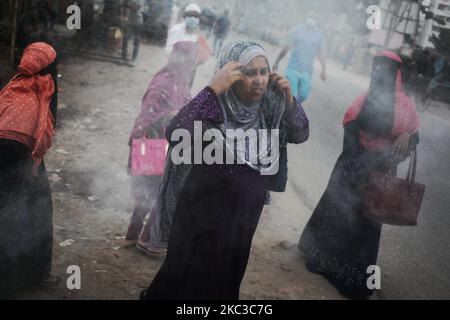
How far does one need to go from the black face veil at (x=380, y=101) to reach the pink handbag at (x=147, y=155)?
1.58 meters

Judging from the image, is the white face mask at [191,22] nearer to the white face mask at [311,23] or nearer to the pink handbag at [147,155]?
the white face mask at [311,23]

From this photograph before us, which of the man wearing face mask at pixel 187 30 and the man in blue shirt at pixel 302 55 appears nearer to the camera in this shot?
the man in blue shirt at pixel 302 55

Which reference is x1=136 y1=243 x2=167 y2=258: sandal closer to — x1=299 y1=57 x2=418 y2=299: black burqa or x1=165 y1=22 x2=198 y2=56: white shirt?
x1=299 y1=57 x2=418 y2=299: black burqa

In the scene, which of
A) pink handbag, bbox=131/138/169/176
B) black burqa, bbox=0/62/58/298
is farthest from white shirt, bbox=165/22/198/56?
black burqa, bbox=0/62/58/298

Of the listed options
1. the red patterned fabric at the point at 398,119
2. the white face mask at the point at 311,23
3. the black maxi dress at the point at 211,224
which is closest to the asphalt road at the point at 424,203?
the red patterned fabric at the point at 398,119

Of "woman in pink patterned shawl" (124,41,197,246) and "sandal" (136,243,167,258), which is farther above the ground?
"woman in pink patterned shawl" (124,41,197,246)

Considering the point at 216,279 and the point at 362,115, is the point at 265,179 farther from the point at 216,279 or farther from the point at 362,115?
the point at 362,115

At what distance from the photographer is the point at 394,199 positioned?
3240 millimetres

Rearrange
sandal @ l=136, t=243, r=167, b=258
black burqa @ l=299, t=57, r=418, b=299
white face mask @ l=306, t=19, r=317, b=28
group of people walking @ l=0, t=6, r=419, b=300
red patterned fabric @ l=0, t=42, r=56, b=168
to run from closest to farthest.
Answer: group of people walking @ l=0, t=6, r=419, b=300, red patterned fabric @ l=0, t=42, r=56, b=168, black burqa @ l=299, t=57, r=418, b=299, sandal @ l=136, t=243, r=167, b=258, white face mask @ l=306, t=19, r=317, b=28

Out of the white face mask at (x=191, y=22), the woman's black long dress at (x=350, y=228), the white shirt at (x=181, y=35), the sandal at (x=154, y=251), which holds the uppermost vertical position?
the white face mask at (x=191, y=22)

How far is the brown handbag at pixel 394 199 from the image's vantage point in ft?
10.6

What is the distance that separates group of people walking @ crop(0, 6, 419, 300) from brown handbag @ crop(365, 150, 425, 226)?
0.26 m

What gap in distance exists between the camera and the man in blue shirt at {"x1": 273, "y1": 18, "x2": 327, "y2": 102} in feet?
20.9

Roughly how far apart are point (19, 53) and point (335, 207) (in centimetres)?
708
